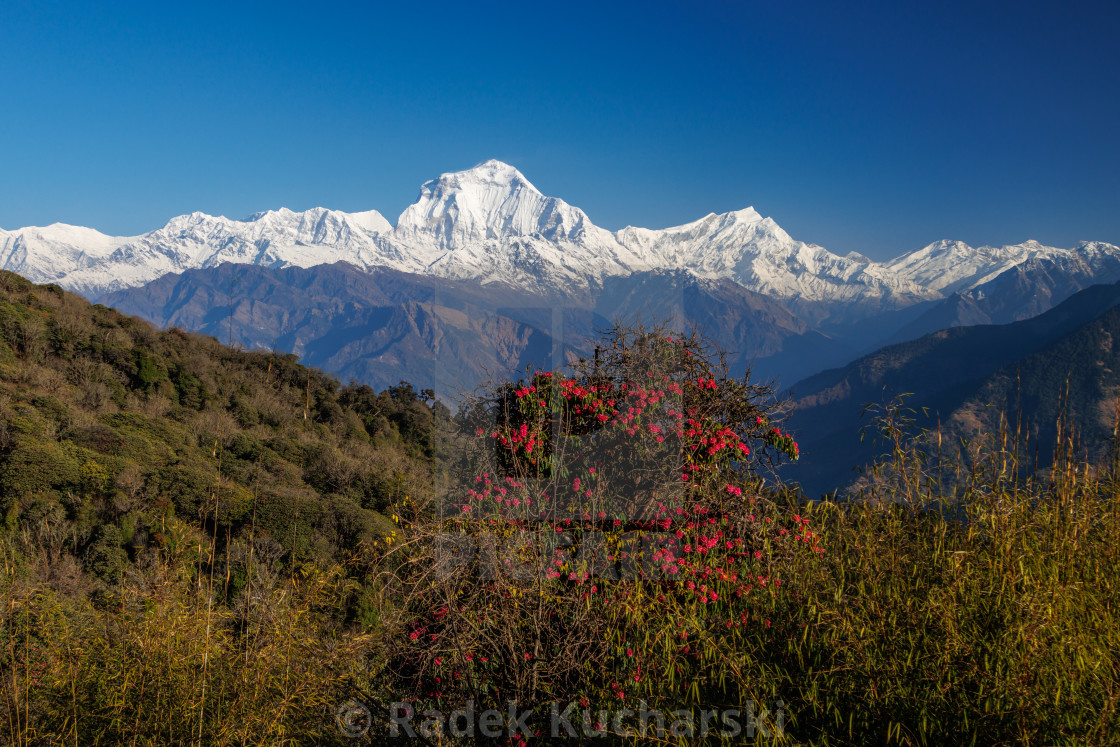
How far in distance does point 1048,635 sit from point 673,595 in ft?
4.80

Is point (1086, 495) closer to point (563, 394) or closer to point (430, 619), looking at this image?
point (563, 394)

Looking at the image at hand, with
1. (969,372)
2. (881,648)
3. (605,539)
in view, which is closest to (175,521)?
(605,539)

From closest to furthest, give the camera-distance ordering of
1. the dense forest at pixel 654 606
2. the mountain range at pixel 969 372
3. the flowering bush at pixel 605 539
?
the dense forest at pixel 654 606
the flowering bush at pixel 605 539
the mountain range at pixel 969 372

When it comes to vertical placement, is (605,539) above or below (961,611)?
above

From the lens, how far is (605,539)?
9.94ft

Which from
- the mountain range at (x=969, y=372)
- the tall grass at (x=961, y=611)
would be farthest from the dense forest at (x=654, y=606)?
the mountain range at (x=969, y=372)

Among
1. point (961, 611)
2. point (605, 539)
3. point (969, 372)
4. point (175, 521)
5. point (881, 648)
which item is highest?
point (969, 372)

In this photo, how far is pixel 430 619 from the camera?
2.78 meters

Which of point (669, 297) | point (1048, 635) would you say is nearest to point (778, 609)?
point (1048, 635)

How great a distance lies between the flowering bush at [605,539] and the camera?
2453 millimetres

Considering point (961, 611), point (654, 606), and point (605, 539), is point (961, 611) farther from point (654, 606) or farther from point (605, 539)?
point (605, 539)

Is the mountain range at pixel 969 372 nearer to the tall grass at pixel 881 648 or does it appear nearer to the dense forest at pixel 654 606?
the dense forest at pixel 654 606

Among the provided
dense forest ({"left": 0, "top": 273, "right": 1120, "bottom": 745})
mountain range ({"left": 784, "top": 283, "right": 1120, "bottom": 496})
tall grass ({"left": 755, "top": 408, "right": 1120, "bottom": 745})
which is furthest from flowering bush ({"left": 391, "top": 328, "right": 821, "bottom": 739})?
mountain range ({"left": 784, "top": 283, "right": 1120, "bottom": 496})

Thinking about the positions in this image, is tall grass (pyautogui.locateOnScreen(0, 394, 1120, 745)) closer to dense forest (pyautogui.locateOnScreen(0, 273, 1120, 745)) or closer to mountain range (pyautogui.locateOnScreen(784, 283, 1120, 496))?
dense forest (pyautogui.locateOnScreen(0, 273, 1120, 745))
